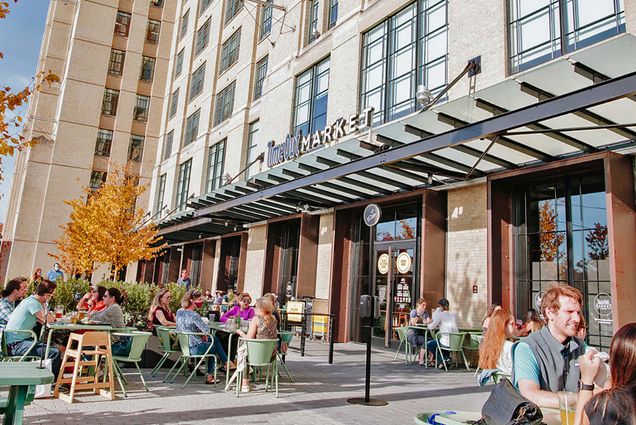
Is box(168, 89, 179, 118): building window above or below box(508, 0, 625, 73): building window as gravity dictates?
above

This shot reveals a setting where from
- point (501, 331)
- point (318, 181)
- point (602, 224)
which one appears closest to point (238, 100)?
point (318, 181)

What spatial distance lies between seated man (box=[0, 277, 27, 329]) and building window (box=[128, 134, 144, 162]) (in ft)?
98.9

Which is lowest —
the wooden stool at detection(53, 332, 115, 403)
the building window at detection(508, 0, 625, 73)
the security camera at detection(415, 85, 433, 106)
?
the wooden stool at detection(53, 332, 115, 403)

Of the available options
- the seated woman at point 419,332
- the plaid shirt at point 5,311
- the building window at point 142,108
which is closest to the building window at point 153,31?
the building window at point 142,108

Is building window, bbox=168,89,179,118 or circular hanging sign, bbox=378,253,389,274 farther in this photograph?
building window, bbox=168,89,179,118

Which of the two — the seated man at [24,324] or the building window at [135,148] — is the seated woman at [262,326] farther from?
the building window at [135,148]

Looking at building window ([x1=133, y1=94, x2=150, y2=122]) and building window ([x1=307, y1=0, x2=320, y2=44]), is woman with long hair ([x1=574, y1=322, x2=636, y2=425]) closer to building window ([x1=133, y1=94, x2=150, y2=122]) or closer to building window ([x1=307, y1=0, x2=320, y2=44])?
building window ([x1=307, y1=0, x2=320, y2=44])

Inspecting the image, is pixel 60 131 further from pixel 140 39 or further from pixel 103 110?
pixel 140 39

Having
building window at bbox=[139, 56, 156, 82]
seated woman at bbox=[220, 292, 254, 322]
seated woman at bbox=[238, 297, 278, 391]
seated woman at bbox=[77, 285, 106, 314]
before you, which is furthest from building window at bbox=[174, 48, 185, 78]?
seated woman at bbox=[238, 297, 278, 391]

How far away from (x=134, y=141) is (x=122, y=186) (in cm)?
1217

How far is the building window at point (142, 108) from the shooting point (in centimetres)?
3672

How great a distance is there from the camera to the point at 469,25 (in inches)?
472

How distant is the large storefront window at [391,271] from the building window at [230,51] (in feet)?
46.8

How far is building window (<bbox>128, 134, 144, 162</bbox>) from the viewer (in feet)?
118
